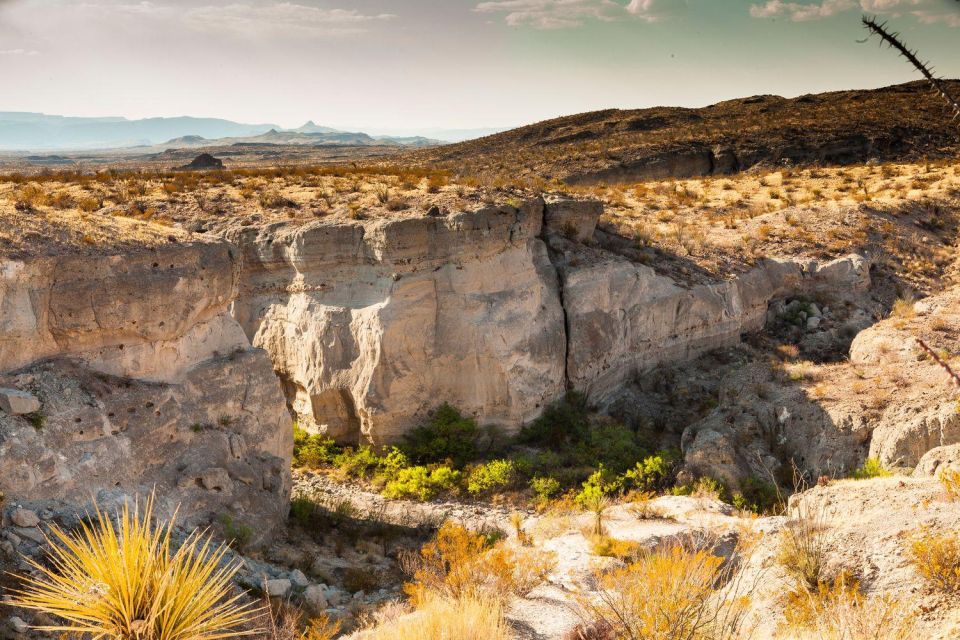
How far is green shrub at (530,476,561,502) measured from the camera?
1252 cm

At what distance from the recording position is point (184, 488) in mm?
9414

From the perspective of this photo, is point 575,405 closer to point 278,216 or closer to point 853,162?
point 278,216

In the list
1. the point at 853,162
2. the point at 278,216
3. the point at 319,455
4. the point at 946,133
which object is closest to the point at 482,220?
the point at 278,216

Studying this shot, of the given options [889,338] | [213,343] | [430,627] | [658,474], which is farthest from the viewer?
[889,338]

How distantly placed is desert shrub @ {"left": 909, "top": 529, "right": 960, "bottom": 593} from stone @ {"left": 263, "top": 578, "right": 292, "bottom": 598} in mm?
6842

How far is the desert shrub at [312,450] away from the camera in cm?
1377

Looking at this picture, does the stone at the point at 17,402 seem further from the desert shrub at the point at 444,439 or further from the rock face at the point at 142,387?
the desert shrub at the point at 444,439

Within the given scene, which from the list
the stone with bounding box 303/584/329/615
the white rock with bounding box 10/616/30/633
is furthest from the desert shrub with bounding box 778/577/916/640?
the white rock with bounding box 10/616/30/633

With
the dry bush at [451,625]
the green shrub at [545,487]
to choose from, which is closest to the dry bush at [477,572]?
the dry bush at [451,625]

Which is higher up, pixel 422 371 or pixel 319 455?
pixel 422 371

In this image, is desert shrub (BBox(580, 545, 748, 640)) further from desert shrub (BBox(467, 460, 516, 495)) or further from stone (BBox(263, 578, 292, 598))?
desert shrub (BBox(467, 460, 516, 495))

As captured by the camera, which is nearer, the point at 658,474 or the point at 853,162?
the point at 658,474

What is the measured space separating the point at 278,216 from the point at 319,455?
5.23 m

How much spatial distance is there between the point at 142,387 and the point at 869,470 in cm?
1190
